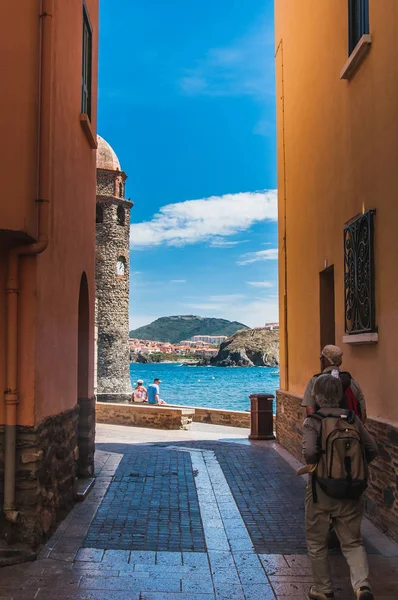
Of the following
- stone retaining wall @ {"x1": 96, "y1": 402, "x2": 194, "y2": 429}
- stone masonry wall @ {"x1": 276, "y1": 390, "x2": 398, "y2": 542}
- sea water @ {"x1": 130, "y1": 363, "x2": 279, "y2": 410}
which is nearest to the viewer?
stone masonry wall @ {"x1": 276, "y1": 390, "x2": 398, "y2": 542}

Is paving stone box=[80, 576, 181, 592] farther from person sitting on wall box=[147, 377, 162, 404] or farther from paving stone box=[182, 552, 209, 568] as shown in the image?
person sitting on wall box=[147, 377, 162, 404]

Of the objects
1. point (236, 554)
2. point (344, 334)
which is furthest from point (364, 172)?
point (236, 554)

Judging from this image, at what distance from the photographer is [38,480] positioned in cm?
625

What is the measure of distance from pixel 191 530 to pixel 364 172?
14.7 feet

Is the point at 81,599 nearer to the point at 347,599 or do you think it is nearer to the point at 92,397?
the point at 347,599

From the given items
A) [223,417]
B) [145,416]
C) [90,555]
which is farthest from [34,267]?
[223,417]

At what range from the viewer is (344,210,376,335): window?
7.58m

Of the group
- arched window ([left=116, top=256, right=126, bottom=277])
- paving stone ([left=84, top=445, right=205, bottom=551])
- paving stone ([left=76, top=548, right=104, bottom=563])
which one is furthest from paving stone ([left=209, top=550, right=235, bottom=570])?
arched window ([left=116, top=256, right=126, bottom=277])

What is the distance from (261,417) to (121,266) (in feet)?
110

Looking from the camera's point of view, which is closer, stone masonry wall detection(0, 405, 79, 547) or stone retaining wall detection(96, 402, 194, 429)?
stone masonry wall detection(0, 405, 79, 547)

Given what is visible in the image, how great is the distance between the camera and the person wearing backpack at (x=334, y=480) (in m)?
4.83

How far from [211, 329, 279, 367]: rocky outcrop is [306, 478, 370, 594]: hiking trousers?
437ft

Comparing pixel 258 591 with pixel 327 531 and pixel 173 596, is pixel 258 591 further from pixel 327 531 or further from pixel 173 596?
pixel 327 531

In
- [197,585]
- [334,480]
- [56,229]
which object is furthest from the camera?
[56,229]
